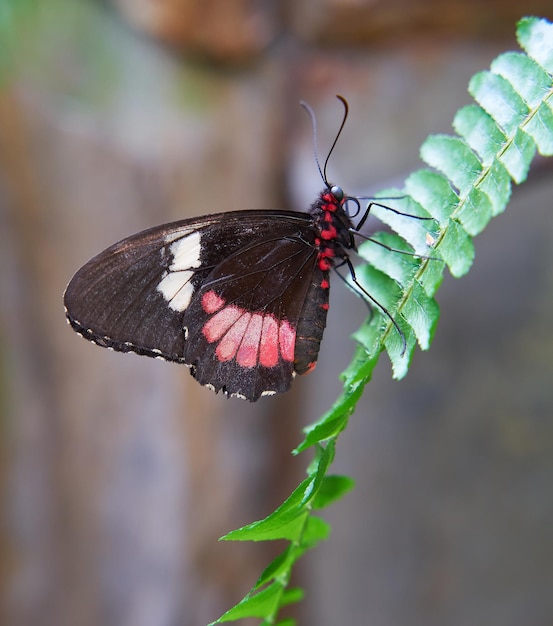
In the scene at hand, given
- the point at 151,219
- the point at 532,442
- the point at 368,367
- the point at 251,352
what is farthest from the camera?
the point at 532,442

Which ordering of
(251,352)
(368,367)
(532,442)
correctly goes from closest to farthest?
(368,367) < (251,352) < (532,442)

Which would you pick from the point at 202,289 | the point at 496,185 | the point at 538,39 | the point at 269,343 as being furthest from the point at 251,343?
the point at 538,39

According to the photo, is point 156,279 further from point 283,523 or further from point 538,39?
point 538,39

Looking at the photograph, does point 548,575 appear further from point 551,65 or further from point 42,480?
point 551,65

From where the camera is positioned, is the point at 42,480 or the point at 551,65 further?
the point at 42,480

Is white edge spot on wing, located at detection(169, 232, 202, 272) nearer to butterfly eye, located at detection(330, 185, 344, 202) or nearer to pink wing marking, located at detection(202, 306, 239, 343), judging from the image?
pink wing marking, located at detection(202, 306, 239, 343)

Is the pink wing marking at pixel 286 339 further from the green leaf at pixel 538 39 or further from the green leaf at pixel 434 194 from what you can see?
the green leaf at pixel 538 39

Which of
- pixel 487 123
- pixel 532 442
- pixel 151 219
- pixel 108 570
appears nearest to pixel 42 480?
pixel 108 570
